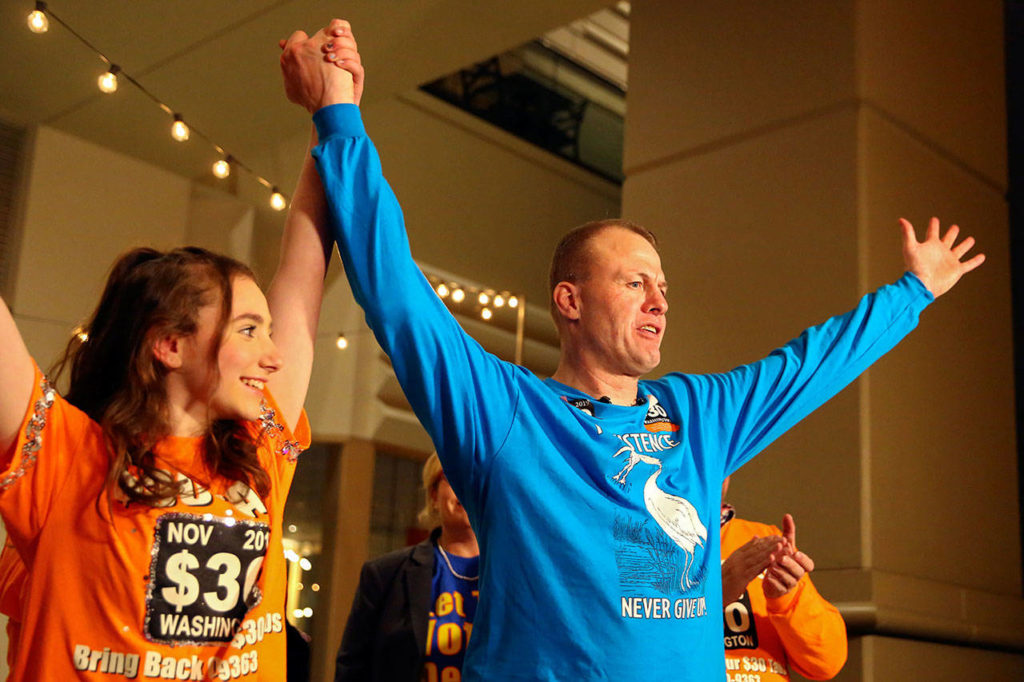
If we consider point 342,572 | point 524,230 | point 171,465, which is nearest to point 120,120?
point 342,572

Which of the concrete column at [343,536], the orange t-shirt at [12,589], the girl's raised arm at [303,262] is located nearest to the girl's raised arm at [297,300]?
the girl's raised arm at [303,262]

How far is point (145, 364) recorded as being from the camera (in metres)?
1.43

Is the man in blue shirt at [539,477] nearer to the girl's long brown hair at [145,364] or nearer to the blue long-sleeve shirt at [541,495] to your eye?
the blue long-sleeve shirt at [541,495]

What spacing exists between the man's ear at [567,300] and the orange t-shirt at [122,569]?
69cm

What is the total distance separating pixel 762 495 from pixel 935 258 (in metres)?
1.57

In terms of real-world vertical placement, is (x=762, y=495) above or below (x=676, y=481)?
above

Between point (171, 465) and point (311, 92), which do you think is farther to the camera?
point (311, 92)

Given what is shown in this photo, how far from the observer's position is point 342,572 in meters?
4.18

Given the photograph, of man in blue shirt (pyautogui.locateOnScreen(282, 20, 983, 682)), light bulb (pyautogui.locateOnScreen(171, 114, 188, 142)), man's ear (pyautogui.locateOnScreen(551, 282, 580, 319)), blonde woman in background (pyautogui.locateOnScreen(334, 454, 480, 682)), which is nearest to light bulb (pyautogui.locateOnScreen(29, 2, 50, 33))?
light bulb (pyautogui.locateOnScreen(171, 114, 188, 142))

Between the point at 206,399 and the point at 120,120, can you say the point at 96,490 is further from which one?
the point at 120,120

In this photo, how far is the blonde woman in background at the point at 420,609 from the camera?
2.44 m

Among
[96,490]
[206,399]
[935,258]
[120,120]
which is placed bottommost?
[96,490]

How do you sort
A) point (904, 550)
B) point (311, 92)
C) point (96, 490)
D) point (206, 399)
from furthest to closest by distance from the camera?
point (904, 550), point (311, 92), point (206, 399), point (96, 490)

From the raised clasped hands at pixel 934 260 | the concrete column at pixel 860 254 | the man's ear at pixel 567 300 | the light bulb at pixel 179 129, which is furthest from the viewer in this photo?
the light bulb at pixel 179 129
